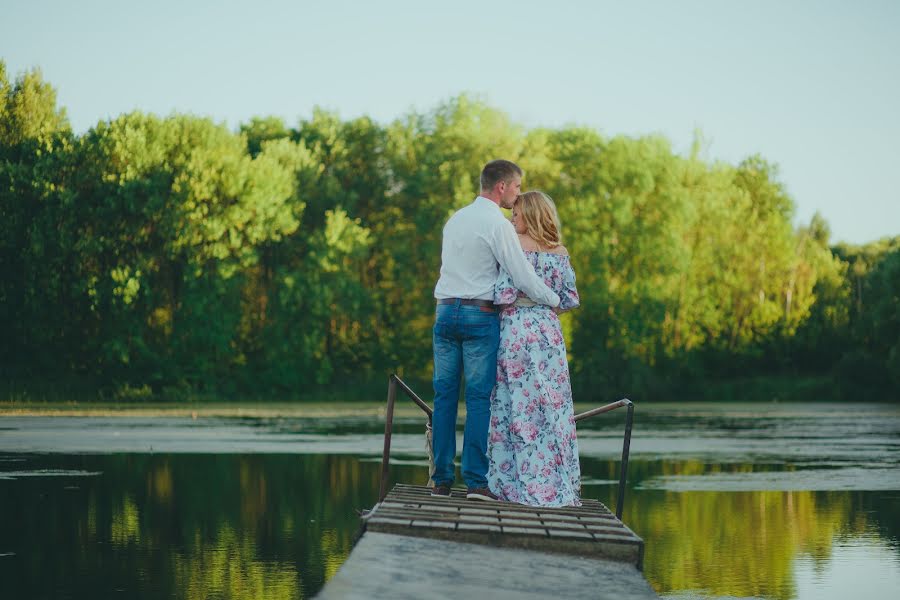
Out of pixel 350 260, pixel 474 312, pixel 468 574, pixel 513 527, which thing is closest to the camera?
pixel 468 574

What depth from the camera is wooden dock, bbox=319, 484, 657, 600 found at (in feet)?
18.0

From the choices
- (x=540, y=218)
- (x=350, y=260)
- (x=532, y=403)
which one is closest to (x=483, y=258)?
(x=540, y=218)

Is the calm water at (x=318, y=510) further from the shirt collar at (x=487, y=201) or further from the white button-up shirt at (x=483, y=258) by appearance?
the shirt collar at (x=487, y=201)

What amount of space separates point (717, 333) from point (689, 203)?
550cm

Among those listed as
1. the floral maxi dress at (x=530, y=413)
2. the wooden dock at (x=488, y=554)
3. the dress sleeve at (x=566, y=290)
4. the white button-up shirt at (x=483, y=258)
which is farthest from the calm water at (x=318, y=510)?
the white button-up shirt at (x=483, y=258)

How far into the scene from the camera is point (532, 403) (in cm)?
819

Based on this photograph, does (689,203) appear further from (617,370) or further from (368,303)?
(368,303)

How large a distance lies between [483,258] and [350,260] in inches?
2006

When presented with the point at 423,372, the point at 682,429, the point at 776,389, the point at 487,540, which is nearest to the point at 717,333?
the point at 776,389

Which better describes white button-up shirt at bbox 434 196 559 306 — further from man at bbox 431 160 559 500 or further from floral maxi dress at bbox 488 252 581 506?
floral maxi dress at bbox 488 252 581 506

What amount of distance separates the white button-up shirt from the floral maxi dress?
4.3 inches

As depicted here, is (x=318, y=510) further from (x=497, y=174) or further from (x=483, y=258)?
(x=497, y=174)

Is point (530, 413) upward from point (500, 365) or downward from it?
downward

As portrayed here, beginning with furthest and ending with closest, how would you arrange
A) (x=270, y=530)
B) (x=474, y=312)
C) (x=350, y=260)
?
(x=350, y=260) < (x=270, y=530) < (x=474, y=312)
